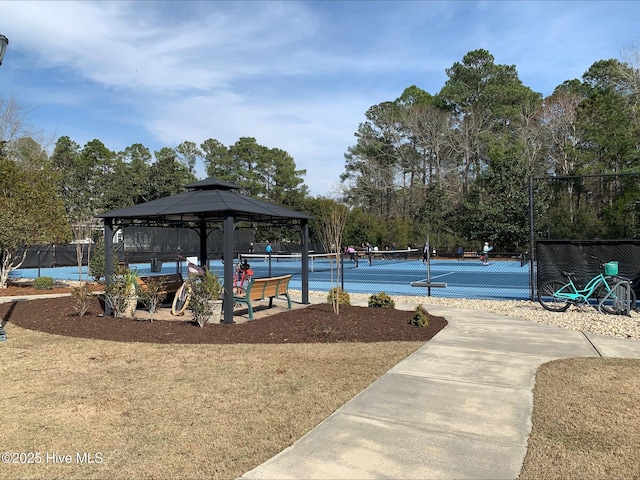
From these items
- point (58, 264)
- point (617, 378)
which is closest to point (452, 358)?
point (617, 378)

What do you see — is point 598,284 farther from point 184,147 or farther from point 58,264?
point 184,147

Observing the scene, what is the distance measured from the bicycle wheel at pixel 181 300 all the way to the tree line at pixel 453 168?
27.4 ft

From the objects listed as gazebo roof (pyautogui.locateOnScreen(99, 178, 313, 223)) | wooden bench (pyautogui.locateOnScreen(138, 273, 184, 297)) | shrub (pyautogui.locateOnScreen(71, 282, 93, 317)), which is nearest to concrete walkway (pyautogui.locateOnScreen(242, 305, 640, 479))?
gazebo roof (pyautogui.locateOnScreen(99, 178, 313, 223))

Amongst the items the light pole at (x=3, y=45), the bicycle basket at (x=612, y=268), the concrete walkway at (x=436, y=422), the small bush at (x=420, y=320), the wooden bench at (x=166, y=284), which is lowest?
the concrete walkway at (x=436, y=422)

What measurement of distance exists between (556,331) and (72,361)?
316 inches

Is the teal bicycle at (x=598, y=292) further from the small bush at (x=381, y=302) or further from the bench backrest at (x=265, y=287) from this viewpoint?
the bench backrest at (x=265, y=287)

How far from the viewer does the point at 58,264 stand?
33188 millimetres

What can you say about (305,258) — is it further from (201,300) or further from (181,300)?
(201,300)

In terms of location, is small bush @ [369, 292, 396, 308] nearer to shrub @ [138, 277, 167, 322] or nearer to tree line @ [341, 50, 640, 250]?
shrub @ [138, 277, 167, 322]

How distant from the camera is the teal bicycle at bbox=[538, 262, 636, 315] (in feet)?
34.0

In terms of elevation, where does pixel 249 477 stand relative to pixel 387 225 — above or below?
below

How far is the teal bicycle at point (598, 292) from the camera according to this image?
10.4m

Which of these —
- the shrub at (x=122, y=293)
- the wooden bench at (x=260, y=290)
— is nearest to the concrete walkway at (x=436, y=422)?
the wooden bench at (x=260, y=290)

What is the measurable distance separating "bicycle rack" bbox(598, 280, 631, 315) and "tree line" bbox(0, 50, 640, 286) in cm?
1542
